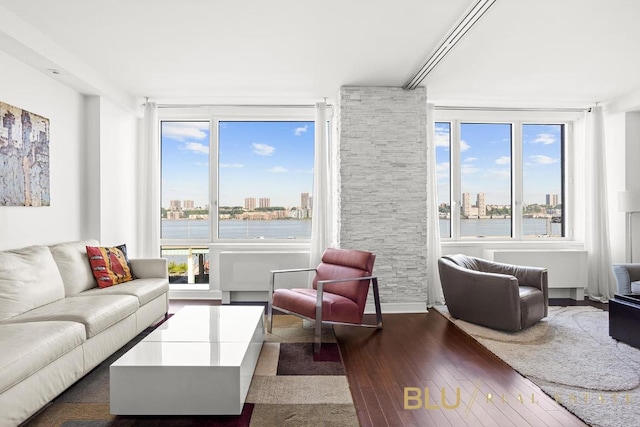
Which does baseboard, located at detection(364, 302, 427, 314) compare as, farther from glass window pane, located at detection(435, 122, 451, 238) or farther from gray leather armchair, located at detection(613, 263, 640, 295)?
gray leather armchair, located at detection(613, 263, 640, 295)

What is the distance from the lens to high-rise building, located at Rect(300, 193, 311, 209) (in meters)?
6.01

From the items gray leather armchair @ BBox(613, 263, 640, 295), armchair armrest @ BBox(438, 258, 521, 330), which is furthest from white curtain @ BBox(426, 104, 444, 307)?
gray leather armchair @ BBox(613, 263, 640, 295)

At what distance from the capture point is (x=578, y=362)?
3.29 metres

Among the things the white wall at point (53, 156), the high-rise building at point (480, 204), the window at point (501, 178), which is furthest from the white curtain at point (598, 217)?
the white wall at point (53, 156)

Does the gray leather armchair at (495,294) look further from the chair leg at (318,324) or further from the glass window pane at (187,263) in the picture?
the glass window pane at (187,263)

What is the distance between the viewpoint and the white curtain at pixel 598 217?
5.69 metres

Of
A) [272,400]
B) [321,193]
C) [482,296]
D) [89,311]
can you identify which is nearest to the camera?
[272,400]

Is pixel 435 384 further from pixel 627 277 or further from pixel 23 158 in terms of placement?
pixel 23 158

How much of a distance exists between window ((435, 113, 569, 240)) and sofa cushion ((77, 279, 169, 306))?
3811 mm

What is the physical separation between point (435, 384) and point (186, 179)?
14.5ft

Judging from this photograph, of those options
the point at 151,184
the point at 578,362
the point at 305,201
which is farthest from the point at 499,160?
the point at 151,184

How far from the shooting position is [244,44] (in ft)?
12.6

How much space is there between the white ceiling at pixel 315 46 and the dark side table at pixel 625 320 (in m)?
2.33

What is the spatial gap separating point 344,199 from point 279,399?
9.11ft
